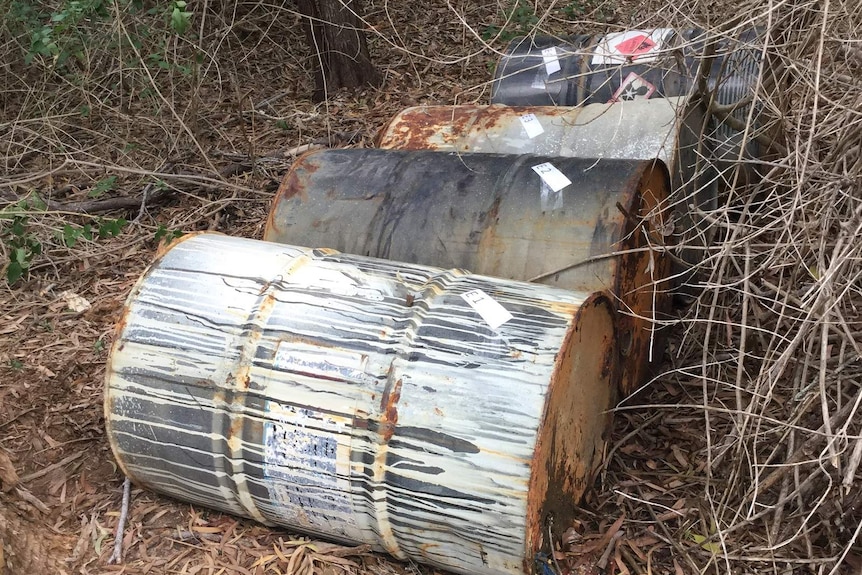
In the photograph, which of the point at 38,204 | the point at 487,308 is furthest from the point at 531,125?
the point at 38,204

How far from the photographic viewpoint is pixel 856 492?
76.2 inches

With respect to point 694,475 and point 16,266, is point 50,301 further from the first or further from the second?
point 694,475

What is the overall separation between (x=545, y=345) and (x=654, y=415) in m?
0.99

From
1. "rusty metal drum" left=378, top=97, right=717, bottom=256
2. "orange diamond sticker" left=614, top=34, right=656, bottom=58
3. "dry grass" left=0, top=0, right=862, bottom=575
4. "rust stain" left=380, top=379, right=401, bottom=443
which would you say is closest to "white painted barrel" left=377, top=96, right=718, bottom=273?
"rusty metal drum" left=378, top=97, right=717, bottom=256

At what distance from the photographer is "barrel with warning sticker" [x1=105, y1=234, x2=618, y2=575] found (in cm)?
176

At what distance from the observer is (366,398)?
1839 mm

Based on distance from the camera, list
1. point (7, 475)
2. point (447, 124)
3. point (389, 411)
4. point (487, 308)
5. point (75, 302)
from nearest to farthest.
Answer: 1. point (389, 411)
2. point (487, 308)
3. point (7, 475)
4. point (447, 124)
5. point (75, 302)

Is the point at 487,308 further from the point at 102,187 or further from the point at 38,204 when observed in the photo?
the point at 102,187

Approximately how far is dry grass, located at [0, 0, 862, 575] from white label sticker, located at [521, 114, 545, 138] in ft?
1.51

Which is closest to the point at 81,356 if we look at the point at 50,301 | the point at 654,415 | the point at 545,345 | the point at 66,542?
the point at 50,301

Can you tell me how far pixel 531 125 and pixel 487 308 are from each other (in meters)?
1.37

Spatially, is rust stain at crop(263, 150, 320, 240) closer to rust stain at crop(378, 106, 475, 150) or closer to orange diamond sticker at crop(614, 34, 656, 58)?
rust stain at crop(378, 106, 475, 150)

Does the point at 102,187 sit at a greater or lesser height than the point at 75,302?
greater

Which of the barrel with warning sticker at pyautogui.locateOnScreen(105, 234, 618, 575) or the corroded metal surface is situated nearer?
the barrel with warning sticker at pyautogui.locateOnScreen(105, 234, 618, 575)
